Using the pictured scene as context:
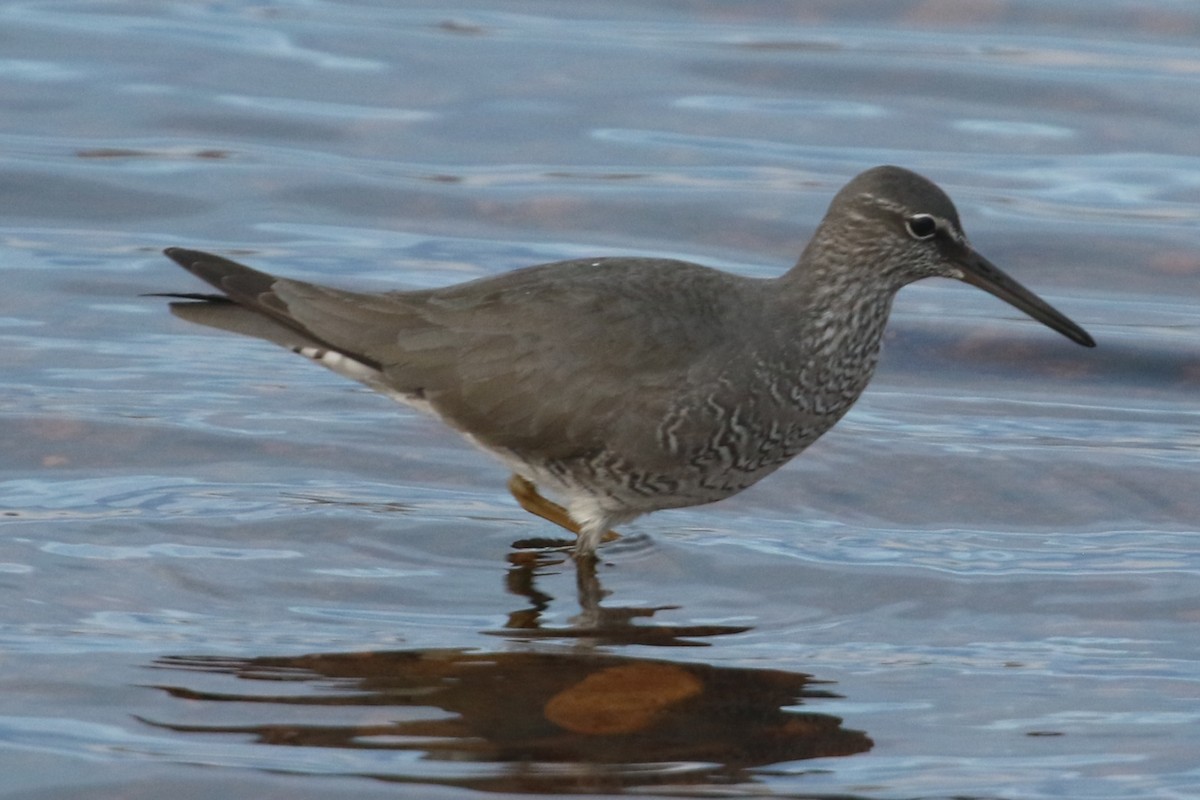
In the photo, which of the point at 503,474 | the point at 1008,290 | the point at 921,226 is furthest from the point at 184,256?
the point at 1008,290

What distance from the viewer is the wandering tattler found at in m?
6.93

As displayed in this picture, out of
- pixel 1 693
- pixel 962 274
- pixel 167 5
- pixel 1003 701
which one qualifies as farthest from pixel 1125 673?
pixel 167 5

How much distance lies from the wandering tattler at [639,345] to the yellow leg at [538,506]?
227 mm

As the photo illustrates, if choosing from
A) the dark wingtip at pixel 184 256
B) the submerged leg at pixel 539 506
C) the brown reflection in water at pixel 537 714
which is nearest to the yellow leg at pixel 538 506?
the submerged leg at pixel 539 506

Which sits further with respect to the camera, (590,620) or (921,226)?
(921,226)

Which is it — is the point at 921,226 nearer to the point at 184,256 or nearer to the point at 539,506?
the point at 539,506

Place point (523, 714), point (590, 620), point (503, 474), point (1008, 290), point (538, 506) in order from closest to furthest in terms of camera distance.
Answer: point (523, 714) → point (590, 620) → point (1008, 290) → point (538, 506) → point (503, 474)

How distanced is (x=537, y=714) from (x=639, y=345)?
5.62ft

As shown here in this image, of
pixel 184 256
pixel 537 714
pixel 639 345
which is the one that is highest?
pixel 184 256

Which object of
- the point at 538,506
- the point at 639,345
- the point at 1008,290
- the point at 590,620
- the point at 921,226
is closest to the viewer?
the point at 590,620

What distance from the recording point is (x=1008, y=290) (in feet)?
24.1

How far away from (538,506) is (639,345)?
38.9 inches

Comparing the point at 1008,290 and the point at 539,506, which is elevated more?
the point at 1008,290

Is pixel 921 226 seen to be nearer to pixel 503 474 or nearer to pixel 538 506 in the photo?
pixel 538 506
